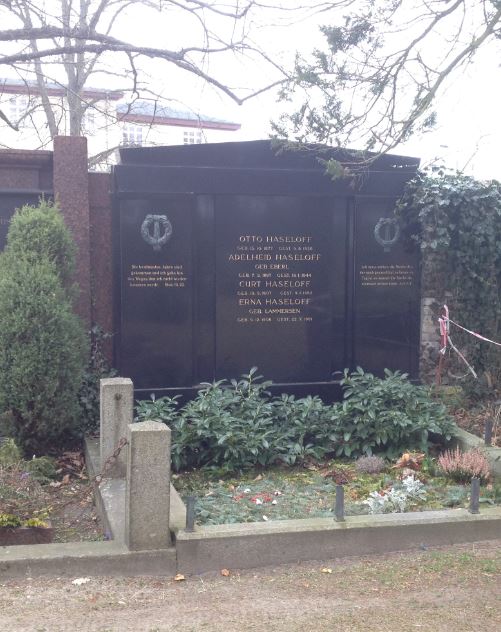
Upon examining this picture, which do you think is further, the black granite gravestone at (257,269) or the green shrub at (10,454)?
the black granite gravestone at (257,269)

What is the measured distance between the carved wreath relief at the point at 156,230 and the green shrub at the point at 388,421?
95.2 inches

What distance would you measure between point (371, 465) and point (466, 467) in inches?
30.9

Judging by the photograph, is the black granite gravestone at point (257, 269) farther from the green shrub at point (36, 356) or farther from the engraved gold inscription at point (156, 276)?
the green shrub at point (36, 356)

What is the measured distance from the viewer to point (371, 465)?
6.40m

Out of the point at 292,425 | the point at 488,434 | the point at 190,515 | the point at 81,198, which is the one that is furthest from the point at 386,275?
the point at 190,515

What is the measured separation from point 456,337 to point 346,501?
3.67 metres

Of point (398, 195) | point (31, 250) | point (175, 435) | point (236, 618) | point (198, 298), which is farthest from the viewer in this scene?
point (398, 195)

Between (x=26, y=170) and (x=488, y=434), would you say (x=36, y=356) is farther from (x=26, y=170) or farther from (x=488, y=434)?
(x=488, y=434)

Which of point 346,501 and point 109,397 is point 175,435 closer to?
point 109,397

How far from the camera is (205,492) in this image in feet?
19.2

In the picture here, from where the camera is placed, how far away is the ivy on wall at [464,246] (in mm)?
8422

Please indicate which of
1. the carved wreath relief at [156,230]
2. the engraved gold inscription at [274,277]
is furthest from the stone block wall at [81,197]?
the engraved gold inscription at [274,277]

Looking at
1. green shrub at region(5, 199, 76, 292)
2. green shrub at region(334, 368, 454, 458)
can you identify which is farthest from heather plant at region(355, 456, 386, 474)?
green shrub at region(5, 199, 76, 292)

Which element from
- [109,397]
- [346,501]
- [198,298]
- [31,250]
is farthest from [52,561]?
[198,298]
